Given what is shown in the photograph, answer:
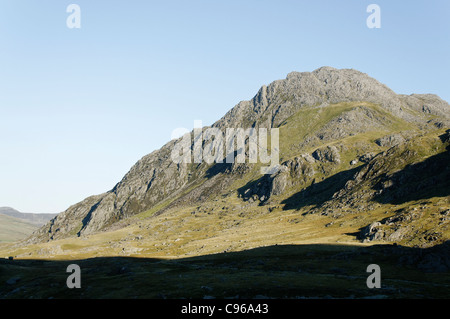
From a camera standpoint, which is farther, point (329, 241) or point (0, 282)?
point (329, 241)

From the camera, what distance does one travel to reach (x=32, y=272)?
281ft

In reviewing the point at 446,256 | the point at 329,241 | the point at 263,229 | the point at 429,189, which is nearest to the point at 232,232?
the point at 263,229

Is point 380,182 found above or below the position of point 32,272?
above

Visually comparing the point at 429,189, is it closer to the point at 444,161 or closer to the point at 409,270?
the point at 444,161

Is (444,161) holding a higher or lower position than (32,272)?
higher

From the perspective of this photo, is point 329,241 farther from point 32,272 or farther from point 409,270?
point 32,272

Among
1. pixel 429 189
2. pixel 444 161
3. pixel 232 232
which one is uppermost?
pixel 444 161

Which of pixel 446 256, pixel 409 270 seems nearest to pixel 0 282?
pixel 409 270

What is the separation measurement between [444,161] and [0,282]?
195 metres

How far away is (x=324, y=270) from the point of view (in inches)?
3066

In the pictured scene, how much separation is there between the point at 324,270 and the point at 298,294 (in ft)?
114
